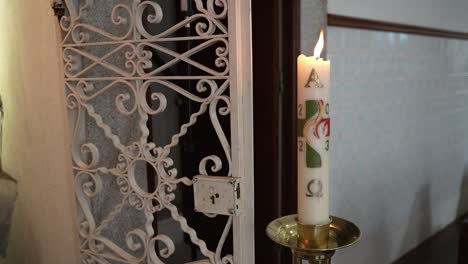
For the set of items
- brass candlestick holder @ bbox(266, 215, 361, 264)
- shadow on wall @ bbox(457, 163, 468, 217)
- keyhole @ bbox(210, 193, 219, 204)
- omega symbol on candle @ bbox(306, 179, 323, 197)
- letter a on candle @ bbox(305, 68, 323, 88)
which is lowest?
shadow on wall @ bbox(457, 163, 468, 217)

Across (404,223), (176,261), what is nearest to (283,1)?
(404,223)

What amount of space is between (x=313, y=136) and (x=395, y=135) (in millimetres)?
1186

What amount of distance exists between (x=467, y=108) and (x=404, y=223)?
2.71ft

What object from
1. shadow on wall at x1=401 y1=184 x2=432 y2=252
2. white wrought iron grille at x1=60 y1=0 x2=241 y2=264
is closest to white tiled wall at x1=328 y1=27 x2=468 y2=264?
shadow on wall at x1=401 y1=184 x2=432 y2=252

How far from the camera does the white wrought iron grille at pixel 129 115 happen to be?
2.78 ft

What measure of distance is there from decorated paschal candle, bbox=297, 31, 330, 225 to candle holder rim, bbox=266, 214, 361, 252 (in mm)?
39

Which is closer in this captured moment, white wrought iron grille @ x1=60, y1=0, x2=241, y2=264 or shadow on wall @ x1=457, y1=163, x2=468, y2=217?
white wrought iron grille @ x1=60, y1=0, x2=241, y2=264

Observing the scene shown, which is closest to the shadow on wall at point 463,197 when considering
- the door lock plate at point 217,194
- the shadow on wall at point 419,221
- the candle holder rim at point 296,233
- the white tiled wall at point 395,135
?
the white tiled wall at point 395,135

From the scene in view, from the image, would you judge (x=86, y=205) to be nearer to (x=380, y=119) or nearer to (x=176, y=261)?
(x=176, y=261)

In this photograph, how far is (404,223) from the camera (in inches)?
65.6

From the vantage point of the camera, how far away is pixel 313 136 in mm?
492

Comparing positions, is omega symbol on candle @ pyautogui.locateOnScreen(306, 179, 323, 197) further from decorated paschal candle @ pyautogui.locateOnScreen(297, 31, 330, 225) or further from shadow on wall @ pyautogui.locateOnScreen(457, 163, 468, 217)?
shadow on wall @ pyautogui.locateOnScreen(457, 163, 468, 217)

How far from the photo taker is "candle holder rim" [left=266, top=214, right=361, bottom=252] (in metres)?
0.52

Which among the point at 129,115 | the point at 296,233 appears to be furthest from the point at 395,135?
the point at 296,233
